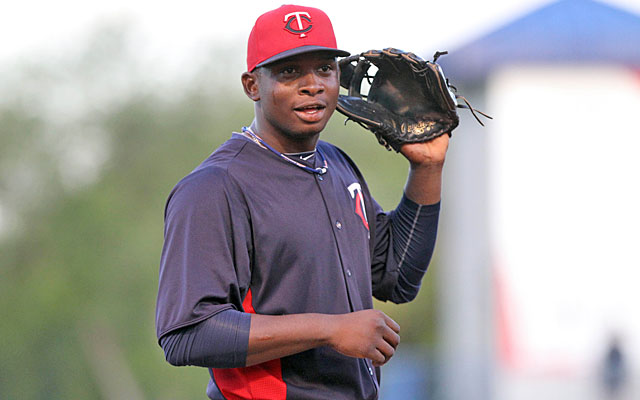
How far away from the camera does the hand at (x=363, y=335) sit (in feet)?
7.82

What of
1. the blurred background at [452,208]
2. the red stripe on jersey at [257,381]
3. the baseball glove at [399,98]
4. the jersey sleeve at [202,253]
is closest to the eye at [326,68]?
the baseball glove at [399,98]

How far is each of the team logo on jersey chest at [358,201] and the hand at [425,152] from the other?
8.2 inches

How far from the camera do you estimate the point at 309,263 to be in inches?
102

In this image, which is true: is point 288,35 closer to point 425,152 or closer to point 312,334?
point 425,152

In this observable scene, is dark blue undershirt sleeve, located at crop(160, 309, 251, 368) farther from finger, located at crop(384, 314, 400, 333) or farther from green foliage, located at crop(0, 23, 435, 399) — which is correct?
green foliage, located at crop(0, 23, 435, 399)

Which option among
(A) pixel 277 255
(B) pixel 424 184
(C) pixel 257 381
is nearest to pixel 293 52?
(A) pixel 277 255

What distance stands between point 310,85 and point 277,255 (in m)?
0.50

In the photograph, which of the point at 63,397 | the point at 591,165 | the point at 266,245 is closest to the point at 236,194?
the point at 266,245

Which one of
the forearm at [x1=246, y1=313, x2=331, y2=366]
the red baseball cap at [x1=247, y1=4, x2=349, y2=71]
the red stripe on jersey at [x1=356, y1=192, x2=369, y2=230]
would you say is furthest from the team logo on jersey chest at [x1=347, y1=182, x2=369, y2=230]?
the forearm at [x1=246, y1=313, x2=331, y2=366]

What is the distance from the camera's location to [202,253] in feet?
8.00

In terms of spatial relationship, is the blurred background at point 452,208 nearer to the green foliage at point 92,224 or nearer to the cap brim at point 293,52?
the green foliage at point 92,224

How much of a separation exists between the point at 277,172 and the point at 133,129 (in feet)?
60.5

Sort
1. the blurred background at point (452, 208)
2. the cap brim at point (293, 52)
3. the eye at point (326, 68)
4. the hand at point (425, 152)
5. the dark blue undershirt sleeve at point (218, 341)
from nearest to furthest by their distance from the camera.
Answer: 1. the dark blue undershirt sleeve at point (218, 341)
2. the cap brim at point (293, 52)
3. the eye at point (326, 68)
4. the hand at point (425, 152)
5. the blurred background at point (452, 208)

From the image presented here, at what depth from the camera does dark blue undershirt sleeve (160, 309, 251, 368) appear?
2.36 m
